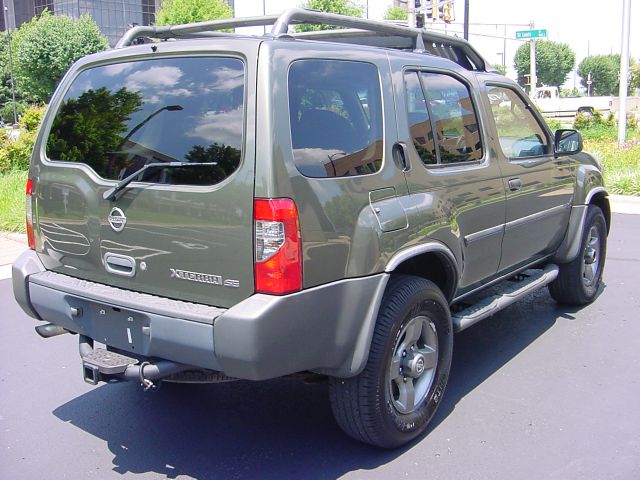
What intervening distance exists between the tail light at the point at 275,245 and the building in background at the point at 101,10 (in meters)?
81.7

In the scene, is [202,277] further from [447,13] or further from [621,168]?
[447,13]

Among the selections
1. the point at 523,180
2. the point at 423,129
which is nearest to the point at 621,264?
the point at 523,180

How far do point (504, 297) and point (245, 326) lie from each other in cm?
227

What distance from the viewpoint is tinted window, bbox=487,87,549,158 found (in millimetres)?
4480

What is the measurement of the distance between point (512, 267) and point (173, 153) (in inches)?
106

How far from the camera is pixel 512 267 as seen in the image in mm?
4699

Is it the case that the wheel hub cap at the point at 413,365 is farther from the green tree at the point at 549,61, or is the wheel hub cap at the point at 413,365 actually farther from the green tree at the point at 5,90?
the green tree at the point at 549,61

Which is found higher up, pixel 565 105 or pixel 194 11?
pixel 194 11

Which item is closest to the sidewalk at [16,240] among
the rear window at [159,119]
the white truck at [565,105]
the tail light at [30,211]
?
the tail light at [30,211]

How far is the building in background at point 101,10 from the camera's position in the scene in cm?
7969

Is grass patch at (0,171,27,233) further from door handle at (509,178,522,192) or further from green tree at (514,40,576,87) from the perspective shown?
green tree at (514,40,576,87)

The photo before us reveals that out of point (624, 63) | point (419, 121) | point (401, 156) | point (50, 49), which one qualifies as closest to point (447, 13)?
point (624, 63)

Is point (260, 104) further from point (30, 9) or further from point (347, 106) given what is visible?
point (30, 9)

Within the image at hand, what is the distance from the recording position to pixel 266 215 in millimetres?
2760
